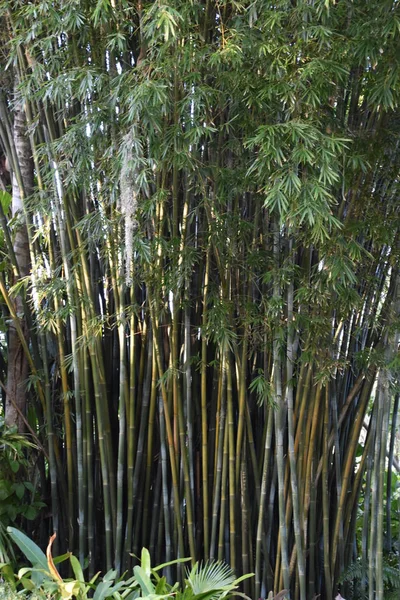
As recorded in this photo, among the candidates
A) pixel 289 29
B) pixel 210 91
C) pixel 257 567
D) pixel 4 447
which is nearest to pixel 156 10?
pixel 210 91

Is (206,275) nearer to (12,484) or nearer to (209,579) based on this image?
(209,579)

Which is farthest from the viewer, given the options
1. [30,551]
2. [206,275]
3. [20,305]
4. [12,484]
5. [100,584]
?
[20,305]

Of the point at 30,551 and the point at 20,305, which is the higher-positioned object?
the point at 20,305

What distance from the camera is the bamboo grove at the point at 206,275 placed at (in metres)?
2.26

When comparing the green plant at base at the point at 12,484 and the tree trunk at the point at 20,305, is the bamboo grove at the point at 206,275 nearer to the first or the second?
the tree trunk at the point at 20,305

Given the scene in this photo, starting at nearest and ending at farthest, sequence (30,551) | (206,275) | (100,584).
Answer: (100,584)
(30,551)
(206,275)

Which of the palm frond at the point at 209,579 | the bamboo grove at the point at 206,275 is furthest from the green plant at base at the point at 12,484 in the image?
the palm frond at the point at 209,579

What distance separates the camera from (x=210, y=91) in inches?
91.0

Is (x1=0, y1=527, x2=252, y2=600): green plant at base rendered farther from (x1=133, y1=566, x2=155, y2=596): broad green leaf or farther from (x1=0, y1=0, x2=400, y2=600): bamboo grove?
(x1=0, y1=0, x2=400, y2=600): bamboo grove

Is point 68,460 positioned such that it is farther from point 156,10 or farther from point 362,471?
point 156,10

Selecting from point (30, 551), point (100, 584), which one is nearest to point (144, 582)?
point (100, 584)

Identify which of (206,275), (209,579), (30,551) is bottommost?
(209,579)

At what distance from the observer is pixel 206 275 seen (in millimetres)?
2844

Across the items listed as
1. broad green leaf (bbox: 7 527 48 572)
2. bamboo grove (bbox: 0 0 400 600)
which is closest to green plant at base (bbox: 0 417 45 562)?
bamboo grove (bbox: 0 0 400 600)
